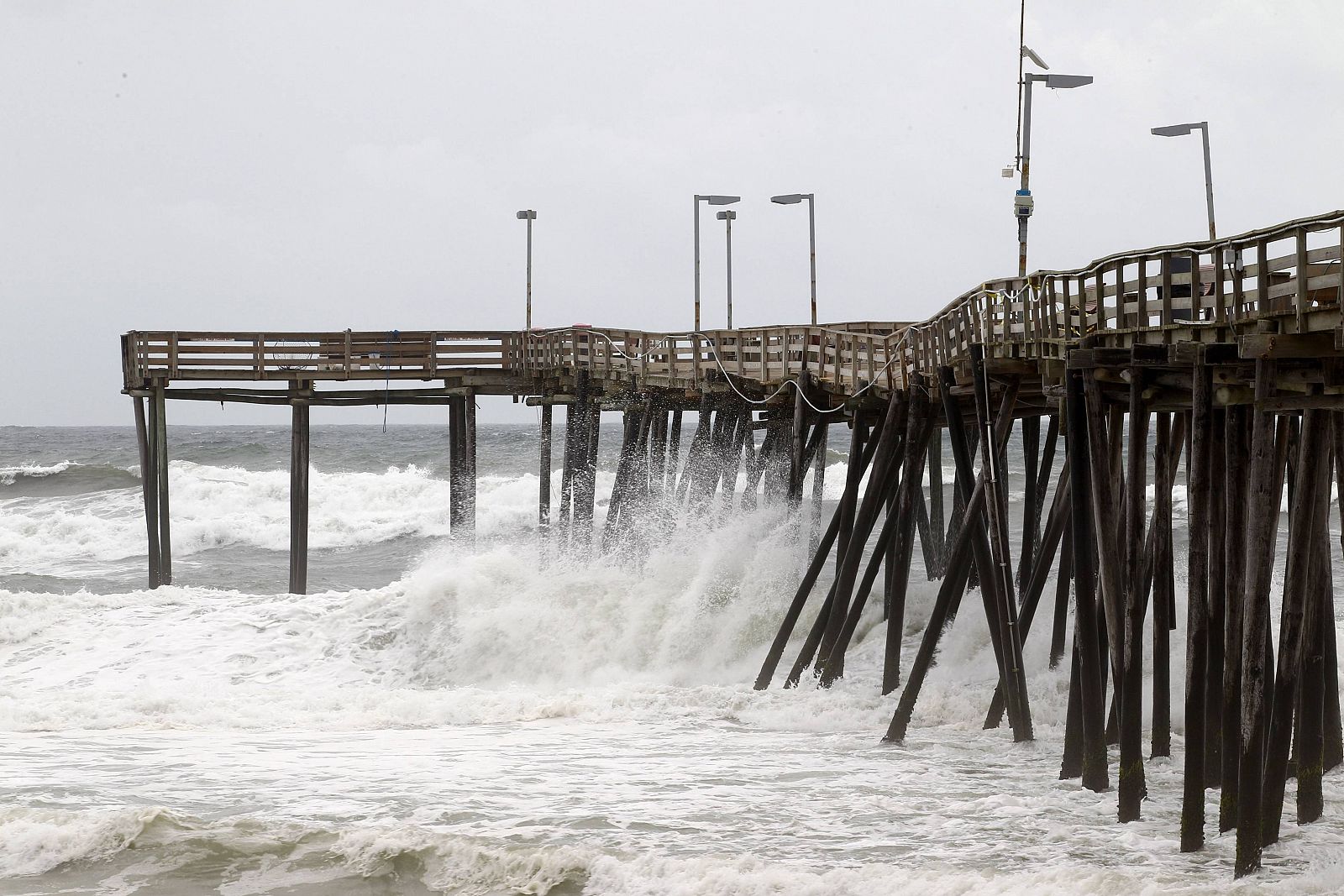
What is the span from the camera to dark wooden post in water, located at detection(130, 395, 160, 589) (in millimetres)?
27156

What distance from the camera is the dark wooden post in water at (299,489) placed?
2653cm

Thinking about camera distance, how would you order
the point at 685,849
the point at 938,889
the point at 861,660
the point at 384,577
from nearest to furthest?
the point at 938,889 < the point at 685,849 < the point at 861,660 < the point at 384,577

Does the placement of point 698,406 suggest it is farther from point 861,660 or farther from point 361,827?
point 361,827

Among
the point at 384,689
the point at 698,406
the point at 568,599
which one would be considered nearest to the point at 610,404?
the point at 698,406

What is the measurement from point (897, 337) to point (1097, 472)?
6557mm

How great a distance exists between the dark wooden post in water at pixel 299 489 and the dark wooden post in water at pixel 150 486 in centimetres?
276

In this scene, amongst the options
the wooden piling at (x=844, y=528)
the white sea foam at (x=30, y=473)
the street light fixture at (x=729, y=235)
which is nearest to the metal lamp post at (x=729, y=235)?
the street light fixture at (x=729, y=235)

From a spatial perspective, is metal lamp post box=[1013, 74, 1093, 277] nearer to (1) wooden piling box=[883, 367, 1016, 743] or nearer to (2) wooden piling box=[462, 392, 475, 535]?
(1) wooden piling box=[883, 367, 1016, 743]

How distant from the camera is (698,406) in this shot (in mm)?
24234

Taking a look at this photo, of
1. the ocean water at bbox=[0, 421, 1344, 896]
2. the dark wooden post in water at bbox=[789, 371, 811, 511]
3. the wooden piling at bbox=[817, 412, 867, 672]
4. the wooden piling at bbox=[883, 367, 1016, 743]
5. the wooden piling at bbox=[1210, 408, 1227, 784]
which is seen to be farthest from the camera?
the dark wooden post in water at bbox=[789, 371, 811, 511]

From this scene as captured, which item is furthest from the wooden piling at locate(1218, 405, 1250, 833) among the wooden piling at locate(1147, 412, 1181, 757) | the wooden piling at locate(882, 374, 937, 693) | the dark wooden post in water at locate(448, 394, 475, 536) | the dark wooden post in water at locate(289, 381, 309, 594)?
the dark wooden post in water at locate(289, 381, 309, 594)

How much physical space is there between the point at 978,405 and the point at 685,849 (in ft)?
19.4

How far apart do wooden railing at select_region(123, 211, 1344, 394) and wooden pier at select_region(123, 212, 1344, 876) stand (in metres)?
0.04

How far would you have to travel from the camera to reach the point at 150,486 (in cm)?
2722
